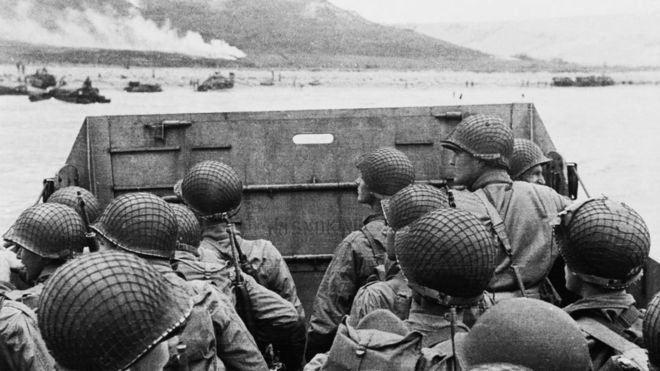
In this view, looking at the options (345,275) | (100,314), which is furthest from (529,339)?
(345,275)

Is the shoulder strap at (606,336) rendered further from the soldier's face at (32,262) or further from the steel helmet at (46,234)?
the soldier's face at (32,262)

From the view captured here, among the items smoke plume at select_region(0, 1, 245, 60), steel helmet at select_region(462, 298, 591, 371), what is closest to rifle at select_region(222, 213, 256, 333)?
steel helmet at select_region(462, 298, 591, 371)

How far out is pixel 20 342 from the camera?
268cm

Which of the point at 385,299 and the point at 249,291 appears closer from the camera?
the point at 385,299

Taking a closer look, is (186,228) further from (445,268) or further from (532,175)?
(532,175)

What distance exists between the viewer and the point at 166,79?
26.0m

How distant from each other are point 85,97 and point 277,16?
254 inches

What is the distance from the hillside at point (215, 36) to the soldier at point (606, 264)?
63.5ft

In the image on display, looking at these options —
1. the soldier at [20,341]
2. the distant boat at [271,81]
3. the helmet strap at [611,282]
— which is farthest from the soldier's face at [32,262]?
the distant boat at [271,81]

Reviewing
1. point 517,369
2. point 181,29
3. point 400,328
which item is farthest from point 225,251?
point 181,29

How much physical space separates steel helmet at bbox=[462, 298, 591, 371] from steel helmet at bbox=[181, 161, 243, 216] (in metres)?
2.40

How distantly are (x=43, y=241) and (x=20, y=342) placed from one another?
0.93 meters

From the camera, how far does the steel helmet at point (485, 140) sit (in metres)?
4.16

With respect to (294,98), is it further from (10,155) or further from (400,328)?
(400,328)
